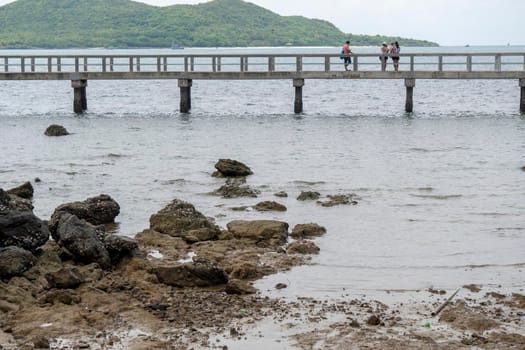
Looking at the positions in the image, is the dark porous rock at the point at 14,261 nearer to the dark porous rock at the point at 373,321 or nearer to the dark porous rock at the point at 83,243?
the dark porous rock at the point at 83,243

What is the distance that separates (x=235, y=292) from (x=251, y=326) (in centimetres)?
136

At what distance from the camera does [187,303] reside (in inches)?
447

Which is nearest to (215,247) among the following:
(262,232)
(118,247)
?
(262,232)

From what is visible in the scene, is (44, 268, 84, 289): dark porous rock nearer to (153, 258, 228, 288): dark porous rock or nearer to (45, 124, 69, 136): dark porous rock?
(153, 258, 228, 288): dark porous rock

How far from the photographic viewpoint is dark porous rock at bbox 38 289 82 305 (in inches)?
442

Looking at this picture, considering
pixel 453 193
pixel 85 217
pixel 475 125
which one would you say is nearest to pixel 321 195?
pixel 453 193

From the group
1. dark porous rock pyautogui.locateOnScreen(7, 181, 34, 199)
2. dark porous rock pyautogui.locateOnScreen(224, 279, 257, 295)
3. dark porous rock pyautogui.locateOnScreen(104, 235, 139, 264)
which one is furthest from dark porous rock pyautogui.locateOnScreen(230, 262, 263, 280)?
dark porous rock pyautogui.locateOnScreen(7, 181, 34, 199)

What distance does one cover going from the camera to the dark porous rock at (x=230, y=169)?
76.6 ft

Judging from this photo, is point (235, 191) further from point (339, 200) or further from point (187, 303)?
point (187, 303)

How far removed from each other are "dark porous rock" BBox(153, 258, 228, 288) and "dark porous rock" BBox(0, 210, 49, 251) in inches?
75.0

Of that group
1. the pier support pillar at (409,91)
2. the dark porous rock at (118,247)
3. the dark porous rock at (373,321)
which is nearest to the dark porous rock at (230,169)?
the dark porous rock at (118,247)

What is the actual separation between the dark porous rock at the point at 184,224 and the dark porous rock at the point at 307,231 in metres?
1.30

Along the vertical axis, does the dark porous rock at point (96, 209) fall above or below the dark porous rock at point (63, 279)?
above

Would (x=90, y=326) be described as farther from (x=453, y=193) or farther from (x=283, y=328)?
(x=453, y=193)
